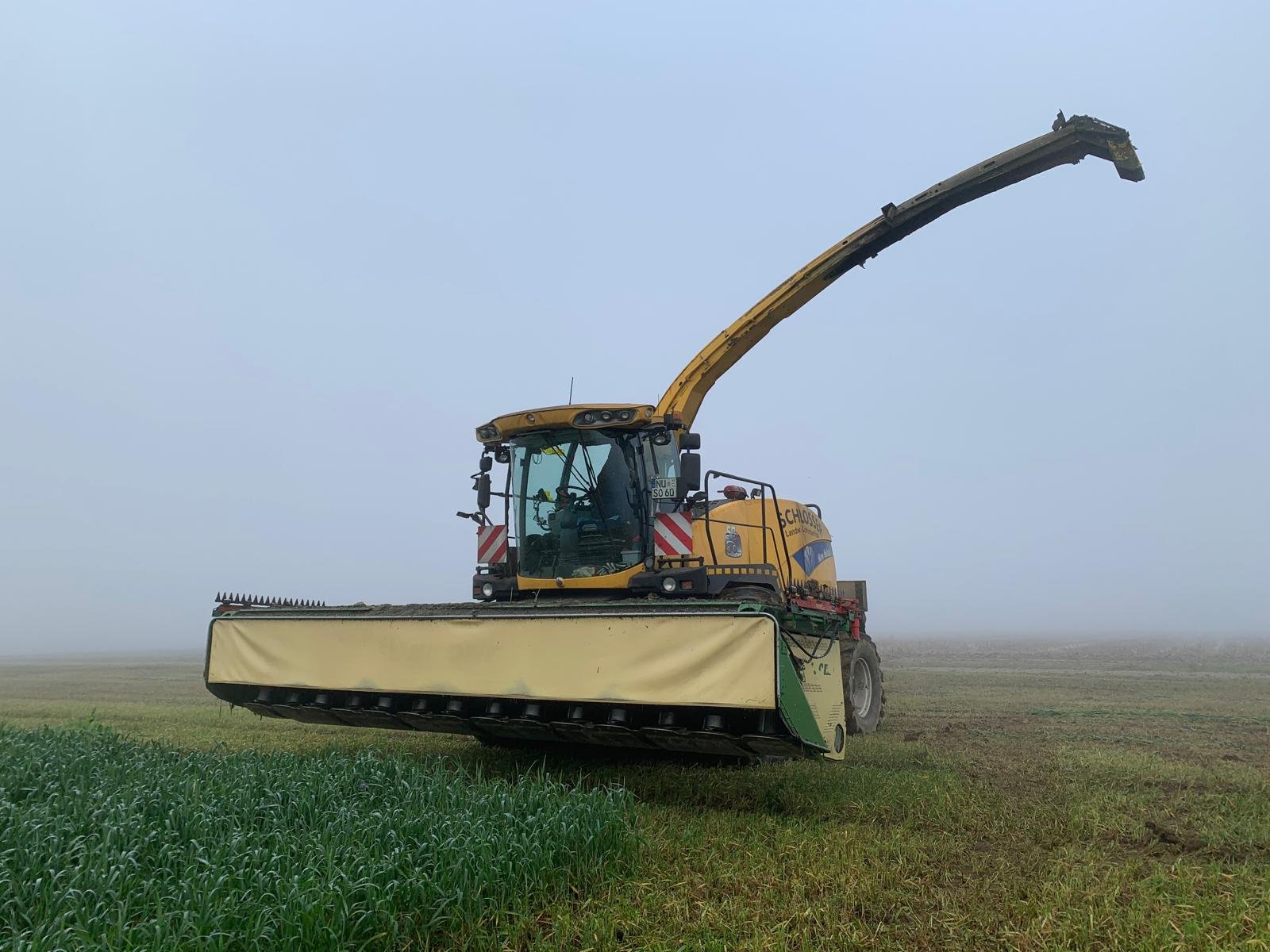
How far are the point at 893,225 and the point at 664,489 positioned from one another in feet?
12.5

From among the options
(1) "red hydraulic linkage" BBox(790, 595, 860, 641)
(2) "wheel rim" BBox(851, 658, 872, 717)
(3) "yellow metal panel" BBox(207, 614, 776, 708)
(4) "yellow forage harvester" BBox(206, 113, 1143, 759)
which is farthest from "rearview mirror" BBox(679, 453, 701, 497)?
(2) "wheel rim" BBox(851, 658, 872, 717)

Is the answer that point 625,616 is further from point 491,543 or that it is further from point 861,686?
point 861,686

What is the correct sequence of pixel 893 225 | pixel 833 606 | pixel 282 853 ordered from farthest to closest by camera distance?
pixel 833 606 < pixel 893 225 < pixel 282 853

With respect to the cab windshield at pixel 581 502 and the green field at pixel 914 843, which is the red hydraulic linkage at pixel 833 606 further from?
the cab windshield at pixel 581 502

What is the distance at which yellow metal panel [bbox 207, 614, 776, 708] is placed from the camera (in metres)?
4.80

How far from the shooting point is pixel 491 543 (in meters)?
7.66

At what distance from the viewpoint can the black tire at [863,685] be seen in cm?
894

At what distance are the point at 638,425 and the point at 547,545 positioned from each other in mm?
1294

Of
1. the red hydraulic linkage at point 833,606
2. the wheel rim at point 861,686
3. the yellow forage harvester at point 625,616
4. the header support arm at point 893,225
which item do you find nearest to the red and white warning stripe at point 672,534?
the yellow forage harvester at point 625,616

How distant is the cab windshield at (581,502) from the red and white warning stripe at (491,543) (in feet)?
0.83

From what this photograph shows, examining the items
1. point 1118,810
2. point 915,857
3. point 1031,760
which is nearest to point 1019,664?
point 1031,760

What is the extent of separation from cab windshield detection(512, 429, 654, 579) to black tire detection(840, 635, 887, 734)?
3.19 m

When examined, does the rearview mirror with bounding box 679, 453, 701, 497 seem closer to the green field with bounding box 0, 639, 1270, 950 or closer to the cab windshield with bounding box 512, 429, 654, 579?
the cab windshield with bounding box 512, 429, 654, 579

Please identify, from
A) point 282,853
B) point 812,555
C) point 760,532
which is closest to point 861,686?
point 812,555
